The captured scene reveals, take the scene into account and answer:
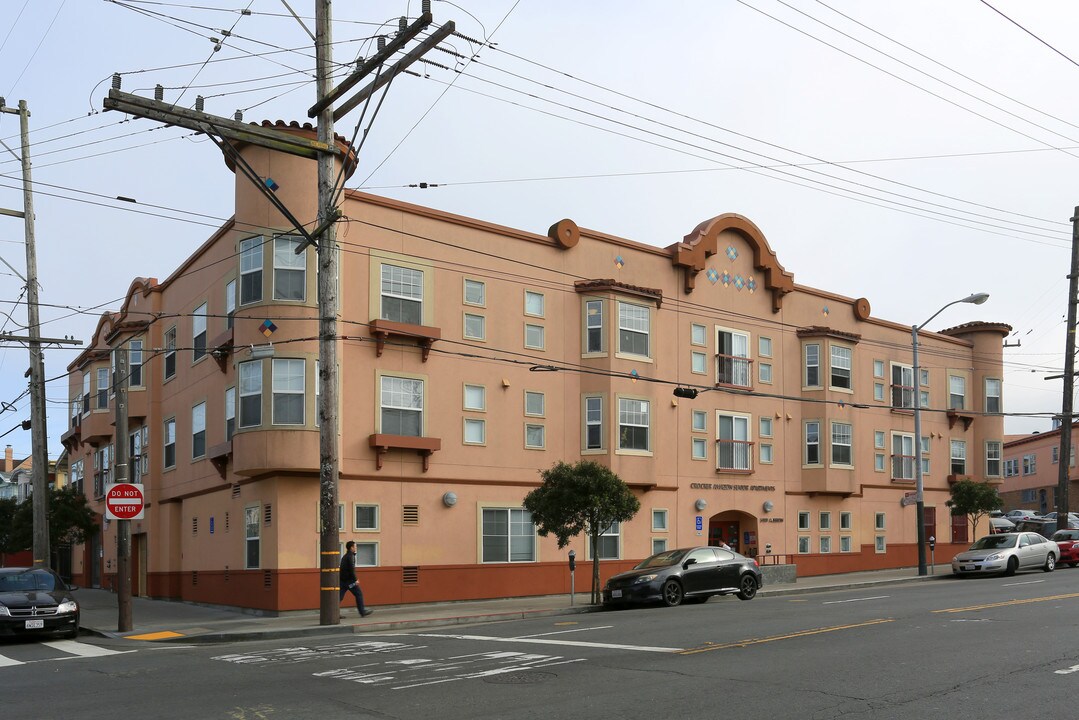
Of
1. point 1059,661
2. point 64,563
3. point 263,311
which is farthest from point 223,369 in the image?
point 64,563

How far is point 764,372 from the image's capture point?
36406 mm

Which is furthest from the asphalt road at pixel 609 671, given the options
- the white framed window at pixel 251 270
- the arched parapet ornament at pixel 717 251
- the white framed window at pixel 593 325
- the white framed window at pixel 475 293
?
the arched parapet ornament at pixel 717 251

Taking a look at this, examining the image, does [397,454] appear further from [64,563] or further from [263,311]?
[64,563]

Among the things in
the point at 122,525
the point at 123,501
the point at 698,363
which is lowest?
the point at 122,525

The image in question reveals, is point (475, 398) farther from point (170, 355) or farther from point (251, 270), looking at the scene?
point (170, 355)

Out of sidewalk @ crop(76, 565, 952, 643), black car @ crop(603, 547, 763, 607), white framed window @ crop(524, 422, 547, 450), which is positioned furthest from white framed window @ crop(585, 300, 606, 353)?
black car @ crop(603, 547, 763, 607)

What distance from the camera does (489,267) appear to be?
29328 mm

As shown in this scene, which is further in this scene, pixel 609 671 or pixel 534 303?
pixel 534 303

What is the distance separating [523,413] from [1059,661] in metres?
18.2

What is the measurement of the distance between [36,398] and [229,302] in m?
6.14

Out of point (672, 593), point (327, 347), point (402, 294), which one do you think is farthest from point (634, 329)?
point (327, 347)

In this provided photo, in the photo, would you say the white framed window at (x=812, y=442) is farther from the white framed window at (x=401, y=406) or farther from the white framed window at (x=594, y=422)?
the white framed window at (x=401, y=406)

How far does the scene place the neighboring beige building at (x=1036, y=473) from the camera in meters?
75.7

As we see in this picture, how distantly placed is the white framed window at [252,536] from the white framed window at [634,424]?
34.8 feet
